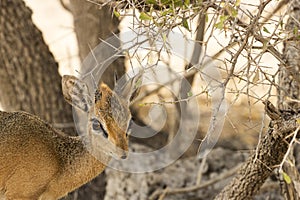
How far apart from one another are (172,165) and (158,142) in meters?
0.29

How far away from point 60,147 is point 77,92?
39 centimetres

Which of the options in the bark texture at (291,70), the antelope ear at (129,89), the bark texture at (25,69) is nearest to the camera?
the antelope ear at (129,89)

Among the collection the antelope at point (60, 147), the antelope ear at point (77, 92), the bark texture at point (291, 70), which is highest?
the bark texture at point (291, 70)

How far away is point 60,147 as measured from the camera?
4.29m

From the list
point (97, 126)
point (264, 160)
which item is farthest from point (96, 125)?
point (264, 160)

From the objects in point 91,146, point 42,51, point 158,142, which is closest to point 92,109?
point 91,146

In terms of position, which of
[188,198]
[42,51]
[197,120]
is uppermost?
[42,51]

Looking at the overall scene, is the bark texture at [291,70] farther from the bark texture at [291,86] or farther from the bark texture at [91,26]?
the bark texture at [91,26]

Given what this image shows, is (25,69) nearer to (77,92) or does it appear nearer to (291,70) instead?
(77,92)

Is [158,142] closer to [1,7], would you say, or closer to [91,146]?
[1,7]

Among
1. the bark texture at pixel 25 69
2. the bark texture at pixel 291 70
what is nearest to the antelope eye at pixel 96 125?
the bark texture at pixel 291 70

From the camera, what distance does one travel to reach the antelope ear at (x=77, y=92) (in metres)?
4.05

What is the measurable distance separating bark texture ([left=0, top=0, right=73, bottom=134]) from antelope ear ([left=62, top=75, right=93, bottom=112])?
143cm

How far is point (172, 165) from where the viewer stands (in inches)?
247
